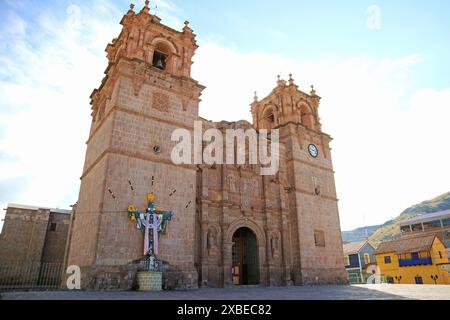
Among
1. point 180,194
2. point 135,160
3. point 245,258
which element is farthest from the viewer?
point 245,258

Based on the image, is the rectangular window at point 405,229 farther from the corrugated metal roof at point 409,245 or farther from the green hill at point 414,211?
the green hill at point 414,211

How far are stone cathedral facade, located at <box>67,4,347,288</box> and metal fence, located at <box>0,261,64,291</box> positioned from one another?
849cm

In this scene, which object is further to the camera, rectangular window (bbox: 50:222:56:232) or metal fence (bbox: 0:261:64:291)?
rectangular window (bbox: 50:222:56:232)

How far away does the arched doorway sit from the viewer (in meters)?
19.8

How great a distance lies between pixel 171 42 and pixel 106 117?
22.8 ft

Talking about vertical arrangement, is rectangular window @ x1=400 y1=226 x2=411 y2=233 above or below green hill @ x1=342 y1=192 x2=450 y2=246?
below

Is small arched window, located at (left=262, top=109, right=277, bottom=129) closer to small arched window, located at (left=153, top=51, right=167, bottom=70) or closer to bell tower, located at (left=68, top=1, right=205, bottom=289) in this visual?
bell tower, located at (left=68, top=1, right=205, bottom=289)

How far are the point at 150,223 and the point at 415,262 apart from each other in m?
32.2

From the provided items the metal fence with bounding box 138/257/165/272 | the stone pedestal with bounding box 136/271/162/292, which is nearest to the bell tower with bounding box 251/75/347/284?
the metal fence with bounding box 138/257/165/272

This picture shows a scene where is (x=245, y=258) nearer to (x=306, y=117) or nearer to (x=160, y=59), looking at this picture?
(x=306, y=117)

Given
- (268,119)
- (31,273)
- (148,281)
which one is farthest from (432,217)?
(31,273)

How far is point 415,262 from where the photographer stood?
109 feet

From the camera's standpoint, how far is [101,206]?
1406 cm
